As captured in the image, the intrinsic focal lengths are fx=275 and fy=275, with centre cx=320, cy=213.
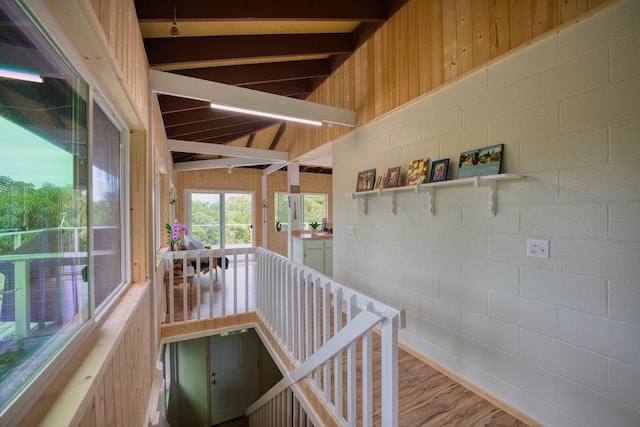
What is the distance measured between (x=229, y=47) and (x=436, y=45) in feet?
6.13

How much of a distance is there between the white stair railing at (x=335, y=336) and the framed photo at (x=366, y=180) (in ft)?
3.99

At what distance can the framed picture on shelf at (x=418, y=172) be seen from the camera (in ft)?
7.84

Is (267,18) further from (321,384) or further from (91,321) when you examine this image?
(321,384)

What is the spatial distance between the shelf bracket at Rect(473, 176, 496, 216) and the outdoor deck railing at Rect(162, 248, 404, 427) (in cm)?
113

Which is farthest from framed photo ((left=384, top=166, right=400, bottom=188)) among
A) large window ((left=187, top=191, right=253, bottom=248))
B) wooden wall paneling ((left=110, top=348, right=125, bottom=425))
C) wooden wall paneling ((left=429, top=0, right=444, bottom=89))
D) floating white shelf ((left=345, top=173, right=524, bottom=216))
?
large window ((left=187, top=191, right=253, bottom=248))

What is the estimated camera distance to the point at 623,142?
1371 mm

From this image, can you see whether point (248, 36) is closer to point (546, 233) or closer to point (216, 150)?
point (216, 150)

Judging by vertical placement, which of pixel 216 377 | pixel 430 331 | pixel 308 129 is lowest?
pixel 216 377

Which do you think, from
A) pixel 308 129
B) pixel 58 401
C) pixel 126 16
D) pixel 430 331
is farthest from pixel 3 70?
pixel 308 129

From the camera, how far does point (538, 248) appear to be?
1.70 metres

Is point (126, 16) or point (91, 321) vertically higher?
point (126, 16)

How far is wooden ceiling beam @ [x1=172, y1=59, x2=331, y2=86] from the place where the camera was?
3.09m

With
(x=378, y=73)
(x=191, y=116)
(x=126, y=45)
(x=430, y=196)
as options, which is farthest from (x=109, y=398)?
(x=191, y=116)

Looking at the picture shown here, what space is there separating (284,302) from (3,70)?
2.40 metres
